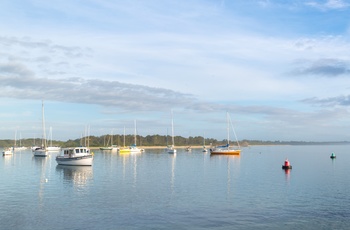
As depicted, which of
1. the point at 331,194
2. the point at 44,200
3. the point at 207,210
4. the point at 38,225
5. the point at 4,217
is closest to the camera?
the point at 38,225

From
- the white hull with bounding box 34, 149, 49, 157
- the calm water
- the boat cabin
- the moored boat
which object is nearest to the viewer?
the calm water

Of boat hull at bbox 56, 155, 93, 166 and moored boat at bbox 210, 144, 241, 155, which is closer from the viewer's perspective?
boat hull at bbox 56, 155, 93, 166

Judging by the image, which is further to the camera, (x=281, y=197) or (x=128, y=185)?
(x=128, y=185)

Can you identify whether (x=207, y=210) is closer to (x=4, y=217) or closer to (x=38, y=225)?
(x=38, y=225)

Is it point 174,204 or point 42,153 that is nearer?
point 174,204

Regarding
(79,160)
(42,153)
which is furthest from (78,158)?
(42,153)

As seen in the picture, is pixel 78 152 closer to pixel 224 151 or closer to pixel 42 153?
pixel 42 153

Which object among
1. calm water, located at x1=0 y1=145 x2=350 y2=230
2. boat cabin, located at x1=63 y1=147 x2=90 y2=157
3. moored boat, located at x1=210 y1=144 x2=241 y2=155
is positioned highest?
boat cabin, located at x1=63 y1=147 x2=90 y2=157

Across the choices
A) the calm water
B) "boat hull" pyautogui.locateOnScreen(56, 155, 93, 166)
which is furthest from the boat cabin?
the calm water

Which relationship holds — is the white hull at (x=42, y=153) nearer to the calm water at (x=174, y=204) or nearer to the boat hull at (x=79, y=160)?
the boat hull at (x=79, y=160)

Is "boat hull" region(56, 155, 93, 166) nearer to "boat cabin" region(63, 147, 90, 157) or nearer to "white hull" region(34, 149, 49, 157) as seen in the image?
"boat cabin" region(63, 147, 90, 157)

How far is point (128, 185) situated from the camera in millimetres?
60156

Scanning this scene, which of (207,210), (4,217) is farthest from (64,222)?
(207,210)

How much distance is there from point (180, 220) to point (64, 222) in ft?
36.0
